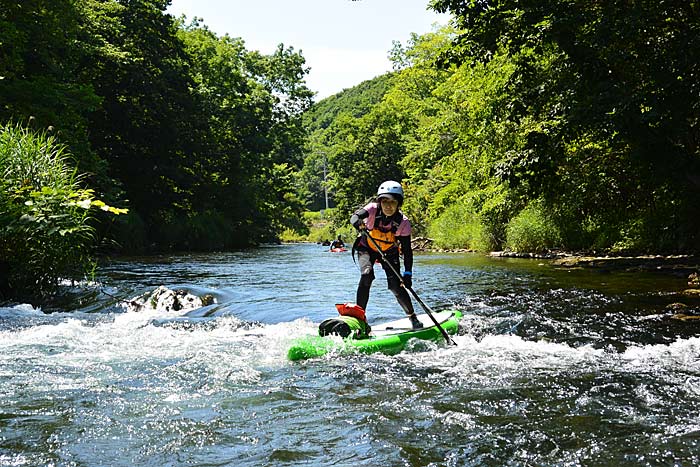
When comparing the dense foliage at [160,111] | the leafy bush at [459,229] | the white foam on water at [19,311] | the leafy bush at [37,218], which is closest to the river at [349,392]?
the white foam on water at [19,311]

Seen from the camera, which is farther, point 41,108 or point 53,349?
point 41,108

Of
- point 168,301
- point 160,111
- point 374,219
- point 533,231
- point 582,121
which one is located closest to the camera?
point 374,219

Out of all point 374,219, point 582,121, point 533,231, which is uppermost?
point 582,121

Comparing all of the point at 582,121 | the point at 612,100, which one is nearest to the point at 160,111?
the point at 582,121

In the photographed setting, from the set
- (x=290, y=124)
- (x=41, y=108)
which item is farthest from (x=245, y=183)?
(x=41, y=108)

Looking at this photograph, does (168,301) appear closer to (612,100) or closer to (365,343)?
(365,343)

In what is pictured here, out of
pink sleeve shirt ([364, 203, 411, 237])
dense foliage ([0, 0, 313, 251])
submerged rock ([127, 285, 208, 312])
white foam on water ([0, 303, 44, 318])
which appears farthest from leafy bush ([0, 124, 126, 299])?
pink sleeve shirt ([364, 203, 411, 237])

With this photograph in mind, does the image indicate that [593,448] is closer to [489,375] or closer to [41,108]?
[489,375]

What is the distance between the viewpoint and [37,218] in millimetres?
8477

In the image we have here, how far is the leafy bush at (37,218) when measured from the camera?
28.2 feet

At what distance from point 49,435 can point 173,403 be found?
3.06ft

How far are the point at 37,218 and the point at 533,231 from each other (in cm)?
1566

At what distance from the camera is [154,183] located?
1145 inches

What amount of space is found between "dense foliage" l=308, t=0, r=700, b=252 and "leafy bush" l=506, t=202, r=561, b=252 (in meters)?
0.04
